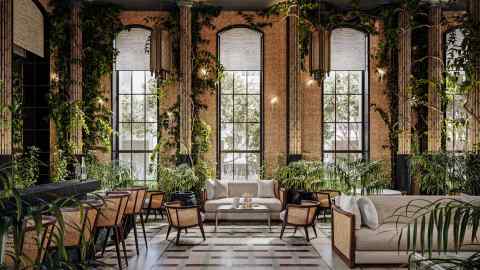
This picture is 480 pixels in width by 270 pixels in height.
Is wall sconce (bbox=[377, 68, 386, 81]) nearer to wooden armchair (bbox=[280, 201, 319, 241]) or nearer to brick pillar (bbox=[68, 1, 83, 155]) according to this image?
wooden armchair (bbox=[280, 201, 319, 241])

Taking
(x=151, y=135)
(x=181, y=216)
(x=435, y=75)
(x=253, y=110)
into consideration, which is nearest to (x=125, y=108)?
(x=151, y=135)

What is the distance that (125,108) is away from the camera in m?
12.3

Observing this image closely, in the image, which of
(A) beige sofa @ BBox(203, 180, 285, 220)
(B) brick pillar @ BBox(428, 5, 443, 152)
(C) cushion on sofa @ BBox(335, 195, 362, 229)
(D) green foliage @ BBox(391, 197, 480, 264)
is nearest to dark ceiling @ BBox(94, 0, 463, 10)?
(B) brick pillar @ BBox(428, 5, 443, 152)

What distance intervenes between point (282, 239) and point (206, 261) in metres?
2.02

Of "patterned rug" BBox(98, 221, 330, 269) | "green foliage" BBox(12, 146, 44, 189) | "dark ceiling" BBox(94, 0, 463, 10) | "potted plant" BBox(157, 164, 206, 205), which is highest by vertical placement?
"dark ceiling" BBox(94, 0, 463, 10)

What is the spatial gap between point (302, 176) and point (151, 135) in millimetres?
3938

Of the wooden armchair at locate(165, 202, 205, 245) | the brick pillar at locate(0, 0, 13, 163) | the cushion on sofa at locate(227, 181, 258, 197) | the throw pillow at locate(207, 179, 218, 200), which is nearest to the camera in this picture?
the wooden armchair at locate(165, 202, 205, 245)

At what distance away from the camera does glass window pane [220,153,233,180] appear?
12.3 m

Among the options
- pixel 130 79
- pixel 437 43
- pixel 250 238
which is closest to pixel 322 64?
pixel 250 238

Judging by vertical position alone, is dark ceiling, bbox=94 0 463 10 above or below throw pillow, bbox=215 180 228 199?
above

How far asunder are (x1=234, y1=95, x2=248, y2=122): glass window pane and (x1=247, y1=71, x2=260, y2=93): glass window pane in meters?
0.26

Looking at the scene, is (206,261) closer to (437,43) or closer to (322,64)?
(322,64)

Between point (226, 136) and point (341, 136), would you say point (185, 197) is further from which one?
point (341, 136)

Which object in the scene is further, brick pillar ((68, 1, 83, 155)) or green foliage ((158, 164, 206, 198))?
brick pillar ((68, 1, 83, 155))
